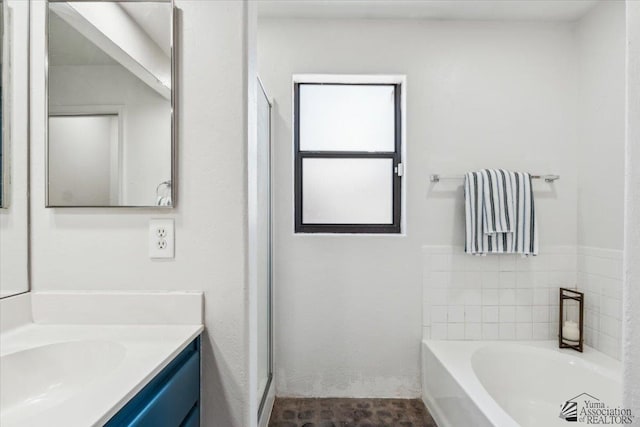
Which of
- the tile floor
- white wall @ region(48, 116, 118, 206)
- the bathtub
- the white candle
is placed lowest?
the tile floor

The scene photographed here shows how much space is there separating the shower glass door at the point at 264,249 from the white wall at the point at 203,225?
2.34 feet

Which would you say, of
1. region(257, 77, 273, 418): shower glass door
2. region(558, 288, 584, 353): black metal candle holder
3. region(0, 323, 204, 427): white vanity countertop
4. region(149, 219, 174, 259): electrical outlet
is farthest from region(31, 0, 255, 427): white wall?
region(558, 288, 584, 353): black metal candle holder

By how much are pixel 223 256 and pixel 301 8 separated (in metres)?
1.82

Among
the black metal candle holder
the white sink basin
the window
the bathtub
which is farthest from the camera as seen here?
the window

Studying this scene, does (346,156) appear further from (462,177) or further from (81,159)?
(81,159)

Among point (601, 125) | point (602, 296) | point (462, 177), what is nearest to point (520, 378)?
point (602, 296)

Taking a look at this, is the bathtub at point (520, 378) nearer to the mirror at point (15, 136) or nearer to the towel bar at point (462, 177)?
the towel bar at point (462, 177)

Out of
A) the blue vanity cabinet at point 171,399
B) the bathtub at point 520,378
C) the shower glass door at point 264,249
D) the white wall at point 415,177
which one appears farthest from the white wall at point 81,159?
the bathtub at point 520,378

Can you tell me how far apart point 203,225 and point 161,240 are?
0.15m

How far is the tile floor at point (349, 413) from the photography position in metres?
2.09

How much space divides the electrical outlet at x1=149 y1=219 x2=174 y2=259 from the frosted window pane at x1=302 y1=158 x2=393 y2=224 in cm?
140

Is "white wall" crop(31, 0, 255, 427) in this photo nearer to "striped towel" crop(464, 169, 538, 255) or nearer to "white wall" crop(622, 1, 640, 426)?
"white wall" crop(622, 1, 640, 426)

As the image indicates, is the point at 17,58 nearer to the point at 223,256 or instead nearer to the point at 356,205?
the point at 223,256

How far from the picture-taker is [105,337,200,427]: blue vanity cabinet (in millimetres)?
755
